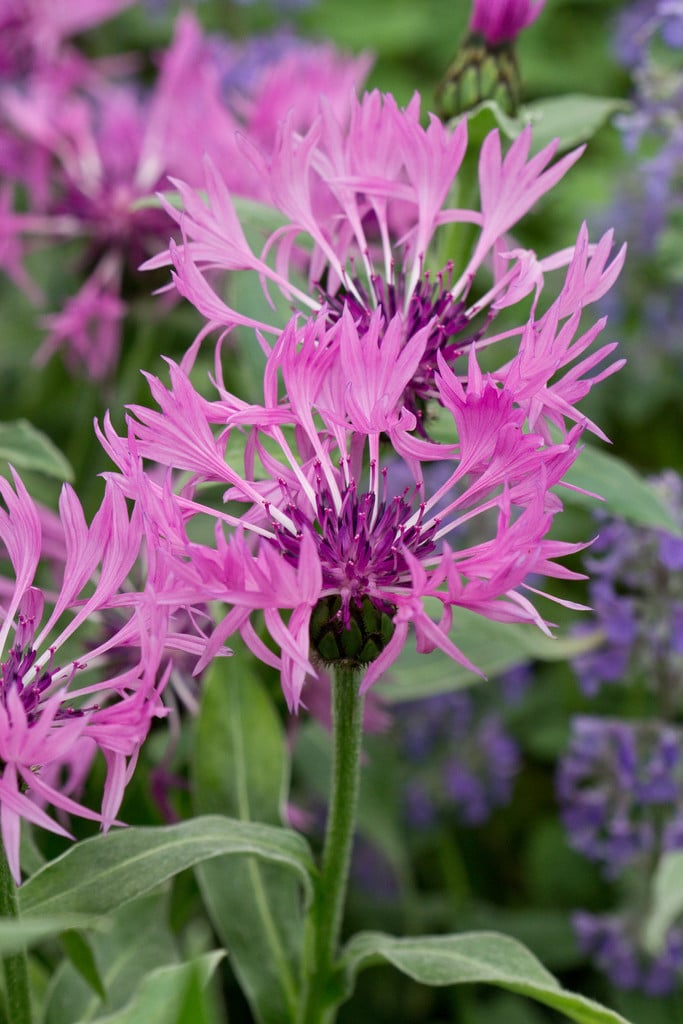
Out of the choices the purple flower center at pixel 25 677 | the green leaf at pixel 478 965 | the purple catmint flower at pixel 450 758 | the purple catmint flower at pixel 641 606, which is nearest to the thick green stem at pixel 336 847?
the green leaf at pixel 478 965

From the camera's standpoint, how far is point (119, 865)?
1.80 feet

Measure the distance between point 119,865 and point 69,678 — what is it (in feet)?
0.33

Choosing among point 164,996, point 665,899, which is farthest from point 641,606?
point 164,996

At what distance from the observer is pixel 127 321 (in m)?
1.23

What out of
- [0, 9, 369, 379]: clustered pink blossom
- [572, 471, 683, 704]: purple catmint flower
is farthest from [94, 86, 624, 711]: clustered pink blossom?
[0, 9, 369, 379]: clustered pink blossom

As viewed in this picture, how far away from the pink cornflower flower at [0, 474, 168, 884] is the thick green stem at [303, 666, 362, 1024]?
0.10 meters

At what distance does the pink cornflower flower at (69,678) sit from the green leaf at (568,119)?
391 mm

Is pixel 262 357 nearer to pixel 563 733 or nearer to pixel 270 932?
pixel 270 932

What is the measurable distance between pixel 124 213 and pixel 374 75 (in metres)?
1.06

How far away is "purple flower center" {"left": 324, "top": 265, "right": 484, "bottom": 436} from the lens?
61cm

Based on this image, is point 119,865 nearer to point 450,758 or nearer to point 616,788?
point 616,788

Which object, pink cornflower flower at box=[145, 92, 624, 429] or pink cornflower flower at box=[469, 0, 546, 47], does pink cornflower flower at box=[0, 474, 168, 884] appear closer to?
pink cornflower flower at box=[145, 92, 624, 429]

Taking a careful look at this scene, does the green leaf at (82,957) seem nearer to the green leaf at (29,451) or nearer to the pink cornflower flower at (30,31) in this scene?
the green leaf at (29,451)

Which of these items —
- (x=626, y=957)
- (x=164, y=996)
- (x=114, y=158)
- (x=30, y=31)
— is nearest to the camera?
(x=164, y=996)
